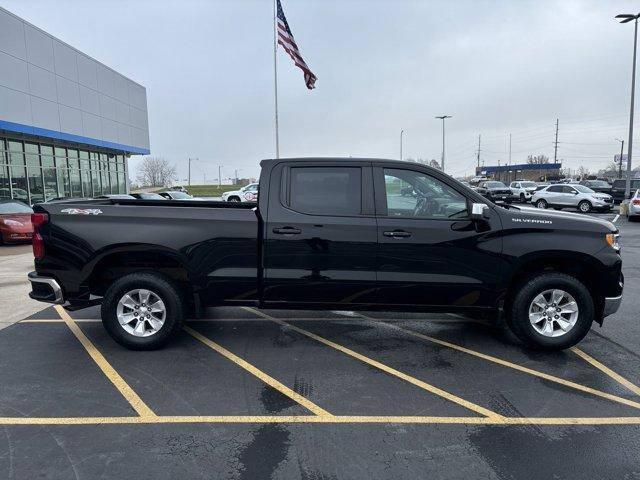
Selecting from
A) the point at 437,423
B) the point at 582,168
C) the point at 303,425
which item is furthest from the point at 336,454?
the point at 582,168

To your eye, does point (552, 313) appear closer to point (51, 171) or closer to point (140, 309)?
point (140, 309)

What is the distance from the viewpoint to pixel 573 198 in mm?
26844

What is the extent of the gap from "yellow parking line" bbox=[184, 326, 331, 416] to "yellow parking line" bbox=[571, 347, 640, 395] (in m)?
2.74

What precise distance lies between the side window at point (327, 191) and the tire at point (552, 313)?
1937 mm

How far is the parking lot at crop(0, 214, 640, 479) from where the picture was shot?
307 centimetres

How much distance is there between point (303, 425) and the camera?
140 inches

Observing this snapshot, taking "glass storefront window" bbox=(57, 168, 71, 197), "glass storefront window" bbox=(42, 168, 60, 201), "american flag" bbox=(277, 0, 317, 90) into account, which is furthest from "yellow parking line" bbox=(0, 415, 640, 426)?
"glass storefront window" bbox=(57, 168, 71, 197)

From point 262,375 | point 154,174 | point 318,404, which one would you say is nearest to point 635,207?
point 262,375

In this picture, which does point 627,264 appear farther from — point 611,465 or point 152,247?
point 152,247

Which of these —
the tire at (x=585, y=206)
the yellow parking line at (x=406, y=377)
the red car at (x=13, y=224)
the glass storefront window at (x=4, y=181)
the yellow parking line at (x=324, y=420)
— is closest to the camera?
the yellow parking line at (x=324, y=420)

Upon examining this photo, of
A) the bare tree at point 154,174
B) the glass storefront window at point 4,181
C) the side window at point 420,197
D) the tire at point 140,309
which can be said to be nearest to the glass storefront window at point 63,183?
the glass storefront window at point 4,181

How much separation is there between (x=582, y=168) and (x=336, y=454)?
480 feet

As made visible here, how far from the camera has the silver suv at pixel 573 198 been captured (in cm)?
2589

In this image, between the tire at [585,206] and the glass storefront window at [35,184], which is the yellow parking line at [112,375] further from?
the tire at [585,206]
